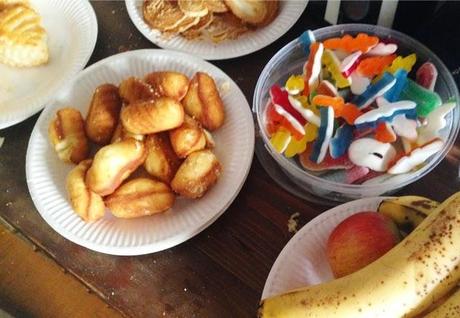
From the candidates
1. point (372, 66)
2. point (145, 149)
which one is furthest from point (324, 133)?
point (145, 149)

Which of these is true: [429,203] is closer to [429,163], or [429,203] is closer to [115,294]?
[429,163]

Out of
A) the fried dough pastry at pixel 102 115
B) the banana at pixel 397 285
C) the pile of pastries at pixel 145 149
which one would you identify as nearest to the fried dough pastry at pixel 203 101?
the pile of pastries at pixel 145 149

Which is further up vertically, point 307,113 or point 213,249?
point 307,113

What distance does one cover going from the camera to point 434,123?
70cm

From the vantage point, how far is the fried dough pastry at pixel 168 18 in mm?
891

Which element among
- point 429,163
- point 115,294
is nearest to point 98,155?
point 115,294

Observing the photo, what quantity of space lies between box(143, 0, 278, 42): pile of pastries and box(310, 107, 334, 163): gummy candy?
26cm

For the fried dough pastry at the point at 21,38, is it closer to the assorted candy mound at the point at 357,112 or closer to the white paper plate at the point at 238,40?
the white paper plate at the point at 238,40

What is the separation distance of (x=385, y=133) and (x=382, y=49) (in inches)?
5.3

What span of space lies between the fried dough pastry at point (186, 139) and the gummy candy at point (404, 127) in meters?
0.25

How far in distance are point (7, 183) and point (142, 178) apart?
228 millimetres

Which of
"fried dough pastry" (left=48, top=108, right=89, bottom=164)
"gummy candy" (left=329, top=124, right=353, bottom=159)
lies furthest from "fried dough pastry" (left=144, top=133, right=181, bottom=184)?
"gummy candy" (left=329, top=124, right=353, bottom=159)

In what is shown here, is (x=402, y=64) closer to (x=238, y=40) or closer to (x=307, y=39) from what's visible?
(x=307, y=39)

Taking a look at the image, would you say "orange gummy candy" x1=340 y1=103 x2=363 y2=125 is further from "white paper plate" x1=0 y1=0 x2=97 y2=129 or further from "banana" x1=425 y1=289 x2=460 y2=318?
"white paper plate" x1=0 y1=0 x2=97 y2=129
